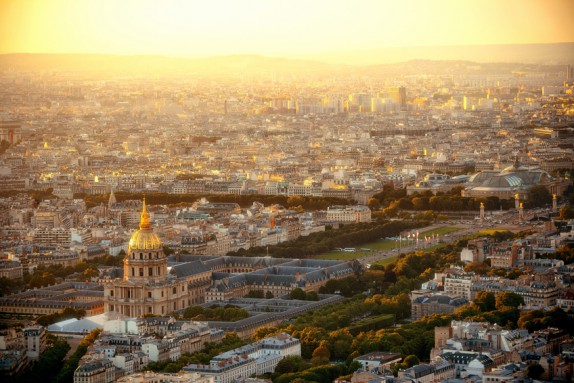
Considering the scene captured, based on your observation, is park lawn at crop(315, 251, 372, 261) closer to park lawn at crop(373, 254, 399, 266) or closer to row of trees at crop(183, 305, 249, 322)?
park lawn at crop(373, 254, 399, 266)

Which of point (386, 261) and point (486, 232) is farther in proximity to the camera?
point (486, 232)

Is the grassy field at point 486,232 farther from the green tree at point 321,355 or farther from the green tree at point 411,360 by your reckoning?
the green tree at point 411,360

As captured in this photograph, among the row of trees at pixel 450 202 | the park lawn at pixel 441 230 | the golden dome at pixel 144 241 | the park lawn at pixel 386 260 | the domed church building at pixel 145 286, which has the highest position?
the golden dome at pixel 144 241

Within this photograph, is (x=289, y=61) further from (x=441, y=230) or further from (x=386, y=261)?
(x=386, y=261)

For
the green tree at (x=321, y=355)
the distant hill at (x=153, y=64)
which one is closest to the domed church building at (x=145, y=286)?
the green tree at (x=321, y=355)

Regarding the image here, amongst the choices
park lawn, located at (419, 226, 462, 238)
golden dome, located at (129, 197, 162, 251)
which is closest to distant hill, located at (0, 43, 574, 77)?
park lawn, located at (419, 226, 462, 238)

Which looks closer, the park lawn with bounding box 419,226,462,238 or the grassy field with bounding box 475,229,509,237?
the grassy field with bounding box 475,229,509,237

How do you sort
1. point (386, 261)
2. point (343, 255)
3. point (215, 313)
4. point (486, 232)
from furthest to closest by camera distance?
point (486, 232), point (343, 255), point (386, 261), point (215, 313)

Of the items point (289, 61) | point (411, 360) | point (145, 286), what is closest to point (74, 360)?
point (411, 360)

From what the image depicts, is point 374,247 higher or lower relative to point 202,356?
lower

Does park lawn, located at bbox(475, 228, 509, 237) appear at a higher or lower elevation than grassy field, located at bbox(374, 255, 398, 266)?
lower
